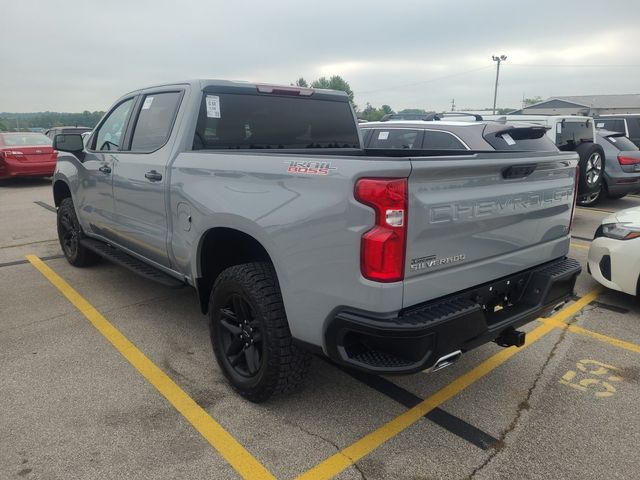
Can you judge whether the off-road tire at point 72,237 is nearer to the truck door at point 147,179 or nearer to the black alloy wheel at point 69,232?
the black alloy wheel at point 69,232

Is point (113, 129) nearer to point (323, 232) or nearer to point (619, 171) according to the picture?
point (323, 232)

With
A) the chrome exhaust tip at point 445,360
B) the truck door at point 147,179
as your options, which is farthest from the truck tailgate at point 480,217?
the truck door at point 147,179

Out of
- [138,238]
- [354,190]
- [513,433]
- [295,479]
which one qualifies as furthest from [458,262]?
[138,238]

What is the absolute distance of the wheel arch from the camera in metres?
3.13

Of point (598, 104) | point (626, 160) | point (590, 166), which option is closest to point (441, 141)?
point (590, 166)

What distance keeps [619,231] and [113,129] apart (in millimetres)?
4745

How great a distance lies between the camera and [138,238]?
Answer: 3973mm

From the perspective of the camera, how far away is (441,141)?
A: 242 inches

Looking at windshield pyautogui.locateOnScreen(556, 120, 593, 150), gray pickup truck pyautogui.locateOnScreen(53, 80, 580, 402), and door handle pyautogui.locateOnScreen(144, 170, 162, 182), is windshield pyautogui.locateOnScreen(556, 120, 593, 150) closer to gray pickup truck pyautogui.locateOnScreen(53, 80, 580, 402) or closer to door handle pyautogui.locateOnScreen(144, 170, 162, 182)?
gray pickup truck pyautogui.locateOnScreen(53, 80, 580, 402)

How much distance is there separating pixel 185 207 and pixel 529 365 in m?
2.64

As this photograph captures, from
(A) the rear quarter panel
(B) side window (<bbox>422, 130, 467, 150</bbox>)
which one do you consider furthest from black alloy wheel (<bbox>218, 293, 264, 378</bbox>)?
(B) side window (<bbox>422, 130, 467, 150</bbox>)

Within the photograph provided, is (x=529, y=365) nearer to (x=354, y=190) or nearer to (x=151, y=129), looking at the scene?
(x=354, y=190)

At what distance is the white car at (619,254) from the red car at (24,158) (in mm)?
12459

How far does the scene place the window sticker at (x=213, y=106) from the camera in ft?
11.4
